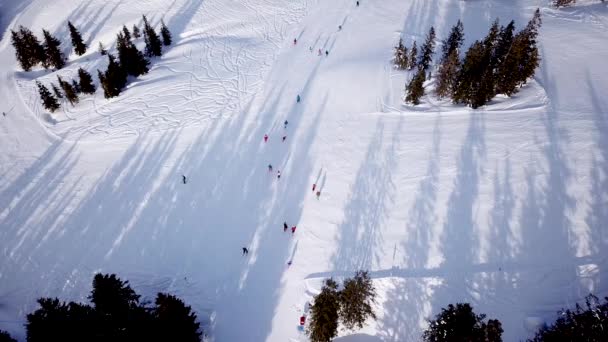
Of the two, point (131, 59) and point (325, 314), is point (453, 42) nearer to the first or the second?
point (325, 314)

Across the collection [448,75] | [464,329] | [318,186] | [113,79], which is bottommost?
[318,186]

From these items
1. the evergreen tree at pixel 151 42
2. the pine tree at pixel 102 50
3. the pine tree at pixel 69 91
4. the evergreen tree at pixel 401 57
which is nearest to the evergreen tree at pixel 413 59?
the evergreen tree at pixel 401 57

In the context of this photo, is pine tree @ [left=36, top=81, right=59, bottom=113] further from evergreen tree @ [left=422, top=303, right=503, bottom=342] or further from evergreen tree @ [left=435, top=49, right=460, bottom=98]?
evergreen tree @ [left=422, top=303, right=503, bottom=342]

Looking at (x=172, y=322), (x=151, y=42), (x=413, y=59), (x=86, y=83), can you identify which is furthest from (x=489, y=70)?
(x=86, y=83)

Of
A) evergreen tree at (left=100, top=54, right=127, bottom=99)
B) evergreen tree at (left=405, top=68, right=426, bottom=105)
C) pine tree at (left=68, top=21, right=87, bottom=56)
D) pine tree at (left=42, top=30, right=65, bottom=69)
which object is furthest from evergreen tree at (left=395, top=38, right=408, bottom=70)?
pine tree at (left=42, top=30, right=65, bottom=69)

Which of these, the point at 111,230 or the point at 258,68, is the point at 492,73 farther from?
the point at 111,230

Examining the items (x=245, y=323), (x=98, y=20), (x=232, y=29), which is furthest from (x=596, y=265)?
(x=98, y=20)
